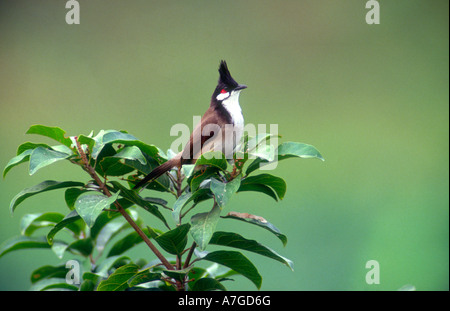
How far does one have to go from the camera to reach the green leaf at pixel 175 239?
910 millimetres

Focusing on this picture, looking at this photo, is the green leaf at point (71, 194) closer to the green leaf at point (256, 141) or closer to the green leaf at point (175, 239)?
the green leaf at point (175, 239)

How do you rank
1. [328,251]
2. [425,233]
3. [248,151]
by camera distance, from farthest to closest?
[425,233], [328,251], [248,151]

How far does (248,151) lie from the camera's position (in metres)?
0.93

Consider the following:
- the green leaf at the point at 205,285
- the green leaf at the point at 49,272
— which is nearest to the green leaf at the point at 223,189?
the green leaf at the point at 205,285

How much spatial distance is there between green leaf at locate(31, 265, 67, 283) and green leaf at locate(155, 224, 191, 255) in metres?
0.45

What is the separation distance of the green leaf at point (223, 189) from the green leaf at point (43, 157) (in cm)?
29

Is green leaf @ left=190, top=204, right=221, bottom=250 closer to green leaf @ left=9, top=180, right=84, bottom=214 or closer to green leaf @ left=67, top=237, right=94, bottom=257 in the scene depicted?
green leaf @ left=9, top=180, right=84, bottom=214

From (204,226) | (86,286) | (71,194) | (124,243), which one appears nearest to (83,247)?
(124,243)

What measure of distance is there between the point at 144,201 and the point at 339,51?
97.4 inches

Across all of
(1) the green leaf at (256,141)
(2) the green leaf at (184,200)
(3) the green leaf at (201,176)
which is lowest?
(2) the green leaf at (184,200)

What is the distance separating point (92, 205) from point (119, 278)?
18 cm

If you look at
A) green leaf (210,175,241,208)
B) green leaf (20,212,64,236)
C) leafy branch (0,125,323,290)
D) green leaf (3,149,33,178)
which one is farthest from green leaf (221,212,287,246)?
green leaf (20,212,64,236)
